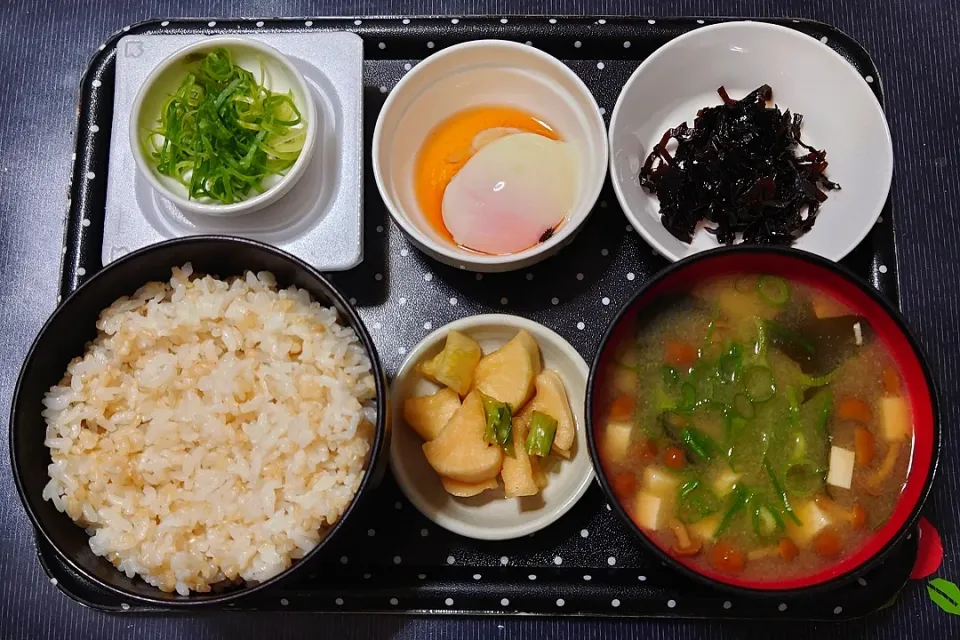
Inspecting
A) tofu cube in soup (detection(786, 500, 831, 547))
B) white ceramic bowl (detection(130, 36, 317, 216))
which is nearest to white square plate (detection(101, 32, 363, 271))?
white ceramic bowl (detection(130, 36, 317, 216))

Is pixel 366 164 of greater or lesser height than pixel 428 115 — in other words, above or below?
below

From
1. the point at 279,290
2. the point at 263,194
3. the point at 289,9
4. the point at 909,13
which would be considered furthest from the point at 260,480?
the point at 909,13

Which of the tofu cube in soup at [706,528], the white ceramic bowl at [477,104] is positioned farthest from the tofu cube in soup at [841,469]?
the white ceramic bowl at [477,104]

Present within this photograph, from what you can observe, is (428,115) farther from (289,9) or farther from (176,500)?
(176,500)

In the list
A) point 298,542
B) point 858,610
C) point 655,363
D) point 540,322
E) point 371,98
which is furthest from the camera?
point 371,98

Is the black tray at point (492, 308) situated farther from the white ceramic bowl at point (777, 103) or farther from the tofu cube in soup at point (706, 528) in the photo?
the tofu cube in soup at point (706, 528)

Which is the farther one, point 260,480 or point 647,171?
point 647,171
